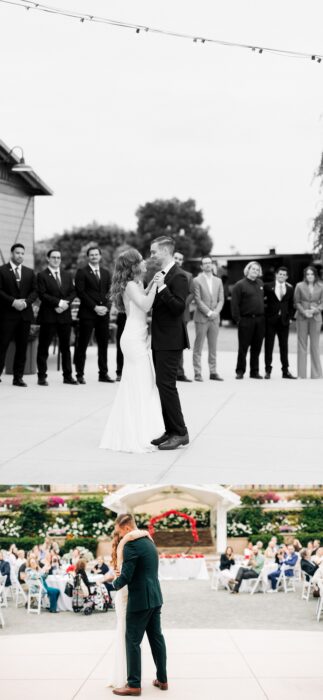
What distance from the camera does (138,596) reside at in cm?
568

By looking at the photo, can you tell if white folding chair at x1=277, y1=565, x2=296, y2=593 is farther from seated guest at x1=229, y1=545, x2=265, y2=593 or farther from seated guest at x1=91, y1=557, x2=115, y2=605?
seated guest at x1=91, y1=557, x2=115, y2=605

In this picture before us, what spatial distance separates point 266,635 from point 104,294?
4.39m

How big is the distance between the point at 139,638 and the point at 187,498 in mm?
4552

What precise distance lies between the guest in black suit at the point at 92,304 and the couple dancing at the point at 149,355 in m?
3.87

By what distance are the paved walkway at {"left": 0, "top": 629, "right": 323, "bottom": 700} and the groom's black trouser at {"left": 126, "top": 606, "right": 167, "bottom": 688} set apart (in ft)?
0.57

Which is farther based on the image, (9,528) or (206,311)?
(9,528)

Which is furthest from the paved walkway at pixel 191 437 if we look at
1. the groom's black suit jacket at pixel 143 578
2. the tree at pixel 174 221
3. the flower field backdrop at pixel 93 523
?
the tree at pixel 174 221

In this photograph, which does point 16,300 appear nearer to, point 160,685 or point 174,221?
point 160,685

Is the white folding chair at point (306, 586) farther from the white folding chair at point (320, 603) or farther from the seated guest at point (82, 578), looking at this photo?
the seated guest at point (82, 578)

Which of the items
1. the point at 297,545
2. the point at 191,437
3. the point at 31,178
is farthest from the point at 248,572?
the point at 31,178

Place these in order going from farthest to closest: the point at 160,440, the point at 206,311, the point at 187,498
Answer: the point at 206,311 < the point at 187,498 < the point at 160,440

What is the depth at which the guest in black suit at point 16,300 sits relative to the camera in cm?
1098

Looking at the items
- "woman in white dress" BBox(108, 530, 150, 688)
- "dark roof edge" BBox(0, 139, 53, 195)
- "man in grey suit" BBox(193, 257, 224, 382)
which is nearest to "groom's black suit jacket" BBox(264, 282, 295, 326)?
"man in grey suit" BBox(193, 257, 224, 382)

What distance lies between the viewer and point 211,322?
12305 millimetres
